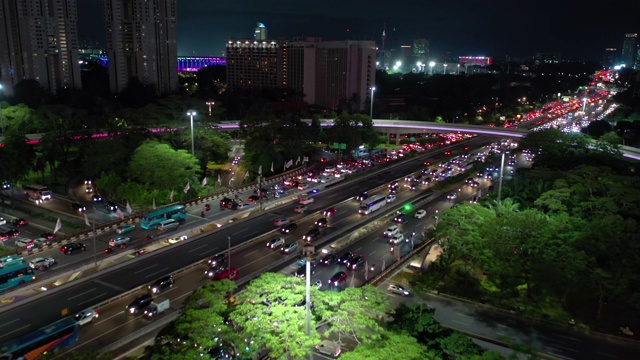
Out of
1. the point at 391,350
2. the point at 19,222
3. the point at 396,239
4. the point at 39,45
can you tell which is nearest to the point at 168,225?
the point at 19,222

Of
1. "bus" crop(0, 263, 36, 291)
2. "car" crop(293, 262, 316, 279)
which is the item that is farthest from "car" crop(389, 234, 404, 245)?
"bus" crop(0, 263, 36, 291)

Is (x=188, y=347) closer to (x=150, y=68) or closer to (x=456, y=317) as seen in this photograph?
(x=456, y=317)

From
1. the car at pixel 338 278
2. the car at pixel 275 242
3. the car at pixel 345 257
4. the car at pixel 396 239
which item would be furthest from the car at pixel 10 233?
the car at pixel 396 239

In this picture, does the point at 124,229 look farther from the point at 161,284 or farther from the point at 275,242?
the point at 275,242

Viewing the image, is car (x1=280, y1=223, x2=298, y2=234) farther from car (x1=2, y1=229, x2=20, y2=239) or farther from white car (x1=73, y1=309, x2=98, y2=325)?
car (x1=2, y1=229, x2=20, y2=239)

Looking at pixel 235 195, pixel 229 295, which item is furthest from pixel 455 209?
pixel 235 195

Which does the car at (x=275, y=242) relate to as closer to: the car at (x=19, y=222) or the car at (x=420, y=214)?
the car at (x=420, y=214)
